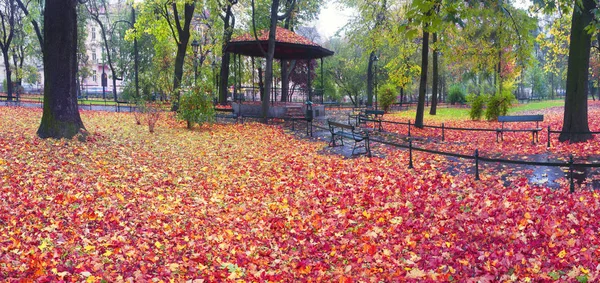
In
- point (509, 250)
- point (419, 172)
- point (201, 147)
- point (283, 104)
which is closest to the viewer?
point (509, 250)

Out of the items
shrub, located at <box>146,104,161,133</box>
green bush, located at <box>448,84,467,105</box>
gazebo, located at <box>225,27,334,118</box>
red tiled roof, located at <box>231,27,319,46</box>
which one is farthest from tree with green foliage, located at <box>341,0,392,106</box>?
green bush, located at <box>448,84,467,105</box>

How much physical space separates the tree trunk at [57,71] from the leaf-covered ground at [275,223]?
2.96ft

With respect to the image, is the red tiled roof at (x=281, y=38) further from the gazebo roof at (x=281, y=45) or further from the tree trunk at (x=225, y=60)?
the tree trunk at (x=225, y=60)

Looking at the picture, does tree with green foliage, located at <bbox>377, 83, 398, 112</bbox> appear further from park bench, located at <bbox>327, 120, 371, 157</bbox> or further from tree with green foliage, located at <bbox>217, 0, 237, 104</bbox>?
park bench, located at <bbox>327, 120, 371, 157</bbox>

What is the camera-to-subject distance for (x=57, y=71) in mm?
11617

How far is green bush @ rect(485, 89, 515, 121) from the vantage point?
23641mm

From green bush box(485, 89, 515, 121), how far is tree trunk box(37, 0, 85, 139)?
66.5 feet

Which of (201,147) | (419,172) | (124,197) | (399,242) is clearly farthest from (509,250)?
(201,147)

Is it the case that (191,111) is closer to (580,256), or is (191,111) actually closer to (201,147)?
(201,147)

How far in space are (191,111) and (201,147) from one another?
4390mm

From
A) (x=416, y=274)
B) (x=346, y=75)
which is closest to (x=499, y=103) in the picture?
(x=416, y=274)

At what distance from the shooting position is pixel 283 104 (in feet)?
90.2

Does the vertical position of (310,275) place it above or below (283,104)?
below

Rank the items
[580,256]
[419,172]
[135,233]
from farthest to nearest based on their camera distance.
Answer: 1. [419,172]
2. [135,233]
3. [580,256]
